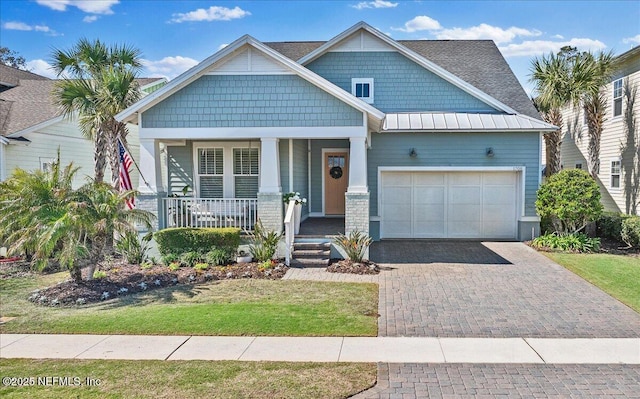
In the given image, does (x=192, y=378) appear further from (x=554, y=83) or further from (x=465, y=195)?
(x=554, y=83)

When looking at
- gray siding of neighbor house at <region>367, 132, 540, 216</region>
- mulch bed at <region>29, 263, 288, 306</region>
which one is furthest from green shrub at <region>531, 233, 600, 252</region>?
mulch bed at <region>29, 263, 288, 306</region>

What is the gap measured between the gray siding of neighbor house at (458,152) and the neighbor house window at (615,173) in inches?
190

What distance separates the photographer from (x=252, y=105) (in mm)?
12953

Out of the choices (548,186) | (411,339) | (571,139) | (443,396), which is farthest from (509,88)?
(443,396)

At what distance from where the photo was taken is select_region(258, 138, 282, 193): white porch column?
13014mm

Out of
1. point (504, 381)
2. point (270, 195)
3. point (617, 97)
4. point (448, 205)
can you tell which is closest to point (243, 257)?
point (270, 195)

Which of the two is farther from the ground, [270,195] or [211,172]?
[211,172]

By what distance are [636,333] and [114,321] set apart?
823cm

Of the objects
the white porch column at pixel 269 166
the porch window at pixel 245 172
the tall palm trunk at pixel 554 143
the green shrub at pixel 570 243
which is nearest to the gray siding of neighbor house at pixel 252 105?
the white porch column at pixel 269 166

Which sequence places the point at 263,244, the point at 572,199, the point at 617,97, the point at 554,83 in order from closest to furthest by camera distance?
the point at 263,244 → the point at 572,199 → the point at 554,83 → the point at 617,97

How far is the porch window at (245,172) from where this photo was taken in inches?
602

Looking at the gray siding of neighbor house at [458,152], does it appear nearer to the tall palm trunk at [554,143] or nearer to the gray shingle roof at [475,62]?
the gray shingle roof at [475,62]

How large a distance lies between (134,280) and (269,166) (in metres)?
4.49

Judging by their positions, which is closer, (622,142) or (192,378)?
(192,378)
